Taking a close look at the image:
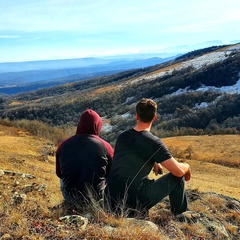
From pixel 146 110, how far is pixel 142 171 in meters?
0.88

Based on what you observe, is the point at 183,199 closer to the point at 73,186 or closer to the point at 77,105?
the point at 73,186

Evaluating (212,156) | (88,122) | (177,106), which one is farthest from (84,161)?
(177,106)

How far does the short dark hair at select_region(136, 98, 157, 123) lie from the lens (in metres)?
4.27

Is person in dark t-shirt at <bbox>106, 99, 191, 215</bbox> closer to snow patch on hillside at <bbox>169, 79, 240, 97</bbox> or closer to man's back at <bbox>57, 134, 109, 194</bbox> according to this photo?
man's back at <bbox>57, 134, 109, 194</bbox>

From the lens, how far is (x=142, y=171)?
179 inches

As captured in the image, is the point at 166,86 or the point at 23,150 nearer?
the point at 23,150

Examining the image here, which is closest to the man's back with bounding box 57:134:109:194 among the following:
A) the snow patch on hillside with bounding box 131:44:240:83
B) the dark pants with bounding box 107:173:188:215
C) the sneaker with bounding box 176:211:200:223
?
the dark pants with bounding box 107:173:188:215

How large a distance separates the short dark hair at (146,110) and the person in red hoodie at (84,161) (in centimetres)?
71

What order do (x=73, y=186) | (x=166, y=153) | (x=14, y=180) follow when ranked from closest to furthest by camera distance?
(x=166, y=153)
(x=73, y=186)
(x=14, y=180)

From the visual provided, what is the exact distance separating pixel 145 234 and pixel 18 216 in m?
1.52

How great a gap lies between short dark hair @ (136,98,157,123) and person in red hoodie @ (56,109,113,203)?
0.71 m

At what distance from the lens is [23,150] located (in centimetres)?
1702

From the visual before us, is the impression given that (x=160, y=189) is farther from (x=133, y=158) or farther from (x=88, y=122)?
(x=88, y=122)

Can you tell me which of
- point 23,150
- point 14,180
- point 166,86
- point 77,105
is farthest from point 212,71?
point 14,180
